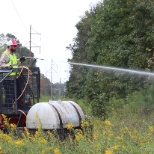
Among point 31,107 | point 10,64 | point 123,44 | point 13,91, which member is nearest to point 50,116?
point 31,107

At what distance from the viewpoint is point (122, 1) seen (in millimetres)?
17984

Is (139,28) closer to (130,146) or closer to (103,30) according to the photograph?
(103,30)

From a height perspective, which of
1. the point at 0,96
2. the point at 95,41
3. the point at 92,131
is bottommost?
the point at 92,131

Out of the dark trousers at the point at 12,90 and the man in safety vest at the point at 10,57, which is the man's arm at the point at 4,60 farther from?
the dark trousers at the point at 12,90

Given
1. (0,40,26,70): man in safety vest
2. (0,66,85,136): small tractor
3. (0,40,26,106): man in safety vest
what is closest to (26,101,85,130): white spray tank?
(0,66,85,136): small tractor

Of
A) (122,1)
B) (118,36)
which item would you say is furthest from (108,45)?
(122,1)

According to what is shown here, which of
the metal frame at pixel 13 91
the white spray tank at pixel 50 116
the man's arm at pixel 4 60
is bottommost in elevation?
the white spray tank at pixel 50 116

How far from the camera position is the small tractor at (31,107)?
803 cm

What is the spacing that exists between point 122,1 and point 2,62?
32.1ft

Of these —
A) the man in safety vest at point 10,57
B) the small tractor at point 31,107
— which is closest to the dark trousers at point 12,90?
the small tractor at point 31,107

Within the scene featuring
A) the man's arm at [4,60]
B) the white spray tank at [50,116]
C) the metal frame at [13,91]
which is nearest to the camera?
the white spray tank at [50,116]

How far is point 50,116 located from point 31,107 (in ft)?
1.92

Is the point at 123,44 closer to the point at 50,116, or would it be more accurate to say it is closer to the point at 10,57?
the point at 10,57

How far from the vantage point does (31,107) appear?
841 cm
